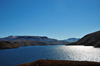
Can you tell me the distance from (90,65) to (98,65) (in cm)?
280

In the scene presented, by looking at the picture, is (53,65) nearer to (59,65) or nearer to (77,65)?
(59,65)

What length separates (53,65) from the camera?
1448 inches

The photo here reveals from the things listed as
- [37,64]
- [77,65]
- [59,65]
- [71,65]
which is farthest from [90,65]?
[37,64]

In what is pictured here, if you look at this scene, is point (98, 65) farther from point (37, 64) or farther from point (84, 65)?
point (37, 64)

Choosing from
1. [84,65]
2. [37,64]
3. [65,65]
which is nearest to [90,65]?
[84,65]

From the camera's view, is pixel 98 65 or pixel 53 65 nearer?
pixel 98 65

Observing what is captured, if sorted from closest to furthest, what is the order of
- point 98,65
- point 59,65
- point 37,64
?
point 98,65 → point 59,65 → point 37,64

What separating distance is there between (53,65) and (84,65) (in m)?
12.0

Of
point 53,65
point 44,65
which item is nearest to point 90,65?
point 53,65

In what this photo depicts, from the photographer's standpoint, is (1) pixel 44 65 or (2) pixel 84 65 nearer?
(2) pixel 84 65

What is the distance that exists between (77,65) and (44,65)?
13191 millimetres

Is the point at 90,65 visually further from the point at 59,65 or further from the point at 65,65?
the point at 59,65

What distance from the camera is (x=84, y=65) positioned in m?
34.9

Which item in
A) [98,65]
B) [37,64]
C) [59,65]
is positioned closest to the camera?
[98,65]
